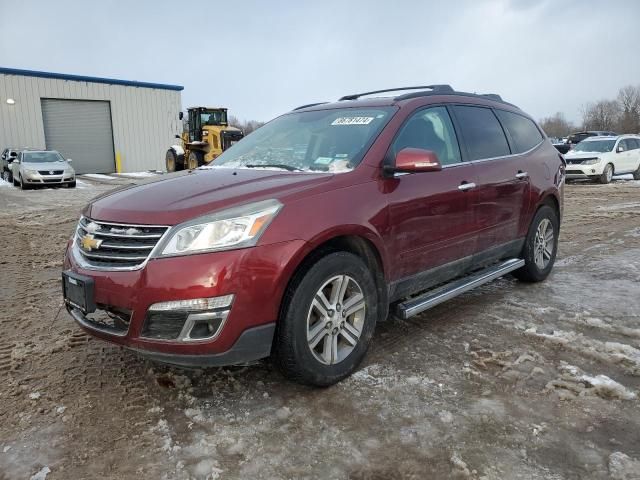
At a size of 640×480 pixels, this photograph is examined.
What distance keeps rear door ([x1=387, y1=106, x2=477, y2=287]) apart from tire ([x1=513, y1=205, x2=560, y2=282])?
1.18m

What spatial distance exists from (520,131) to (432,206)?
1991 mm

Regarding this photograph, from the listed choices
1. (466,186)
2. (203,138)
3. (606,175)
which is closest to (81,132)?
(203,138)

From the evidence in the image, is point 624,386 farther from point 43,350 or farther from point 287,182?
point 43,350

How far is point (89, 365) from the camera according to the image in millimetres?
3293

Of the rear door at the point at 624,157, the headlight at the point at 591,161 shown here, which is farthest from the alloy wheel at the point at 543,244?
the rear door at the point at 624,157

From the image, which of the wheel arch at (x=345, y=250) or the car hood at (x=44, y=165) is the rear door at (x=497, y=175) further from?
the car hood at (x=44, y=165)

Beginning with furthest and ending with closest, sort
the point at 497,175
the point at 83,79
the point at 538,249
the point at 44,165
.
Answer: the point at 83,79 → the point at 44,165 → the point at 538,249 → the point at 497,175

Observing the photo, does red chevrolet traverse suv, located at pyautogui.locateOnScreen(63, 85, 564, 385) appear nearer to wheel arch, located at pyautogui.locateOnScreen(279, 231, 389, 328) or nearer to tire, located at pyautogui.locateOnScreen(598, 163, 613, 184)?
wheel arch, located at pyautogui.locateOnScreen(279, 231, 389, 328)

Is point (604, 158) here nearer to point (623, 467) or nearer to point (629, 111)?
point (623, 467)

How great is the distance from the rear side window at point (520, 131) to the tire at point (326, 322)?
7.96 ft

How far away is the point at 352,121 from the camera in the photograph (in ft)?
12.0

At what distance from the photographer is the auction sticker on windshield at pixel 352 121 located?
3.57 m

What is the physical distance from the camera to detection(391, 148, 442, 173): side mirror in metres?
3.13

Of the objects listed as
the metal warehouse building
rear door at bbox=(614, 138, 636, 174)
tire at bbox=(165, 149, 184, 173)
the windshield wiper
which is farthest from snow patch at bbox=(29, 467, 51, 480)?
the metal warehouse building
